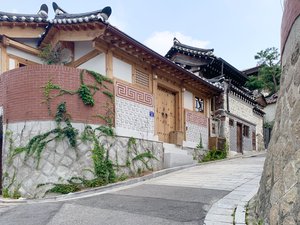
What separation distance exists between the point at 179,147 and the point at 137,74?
4.35m

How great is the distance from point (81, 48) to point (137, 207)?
792 cm

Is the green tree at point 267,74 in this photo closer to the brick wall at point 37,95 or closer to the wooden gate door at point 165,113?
the wooden gate door at point 165,113

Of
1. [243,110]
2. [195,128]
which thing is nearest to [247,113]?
[243,110]

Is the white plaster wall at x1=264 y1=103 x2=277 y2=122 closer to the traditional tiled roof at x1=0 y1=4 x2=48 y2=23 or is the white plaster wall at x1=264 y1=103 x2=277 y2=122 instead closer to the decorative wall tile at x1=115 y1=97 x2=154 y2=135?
the decorative wall tile at x1=115 y1=97 x2=154 y2=135

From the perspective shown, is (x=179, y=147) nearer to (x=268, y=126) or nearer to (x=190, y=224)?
(x=190, y=224)

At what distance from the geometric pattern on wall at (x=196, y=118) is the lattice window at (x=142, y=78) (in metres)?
3.51

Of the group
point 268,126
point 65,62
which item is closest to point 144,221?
point 65,62

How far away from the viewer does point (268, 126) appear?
A: 28875mm

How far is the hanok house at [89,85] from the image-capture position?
9.35 metres

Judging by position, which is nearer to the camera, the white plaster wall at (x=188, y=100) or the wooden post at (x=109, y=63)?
the wooden post at (x=109, y=63)

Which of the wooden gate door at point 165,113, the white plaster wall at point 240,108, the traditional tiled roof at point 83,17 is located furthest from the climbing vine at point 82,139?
the white plaster wall at point 240,108

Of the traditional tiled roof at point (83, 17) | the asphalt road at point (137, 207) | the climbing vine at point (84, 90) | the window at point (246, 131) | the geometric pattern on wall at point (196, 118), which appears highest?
the traditional tiled roof at point (83, 17)

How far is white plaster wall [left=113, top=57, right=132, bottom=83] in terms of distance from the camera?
1169cm

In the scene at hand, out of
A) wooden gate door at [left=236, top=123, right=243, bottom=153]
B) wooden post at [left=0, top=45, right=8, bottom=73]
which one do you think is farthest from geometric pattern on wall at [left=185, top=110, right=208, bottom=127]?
wooden post at [left=0, top=45, right=8, bottom=73]
